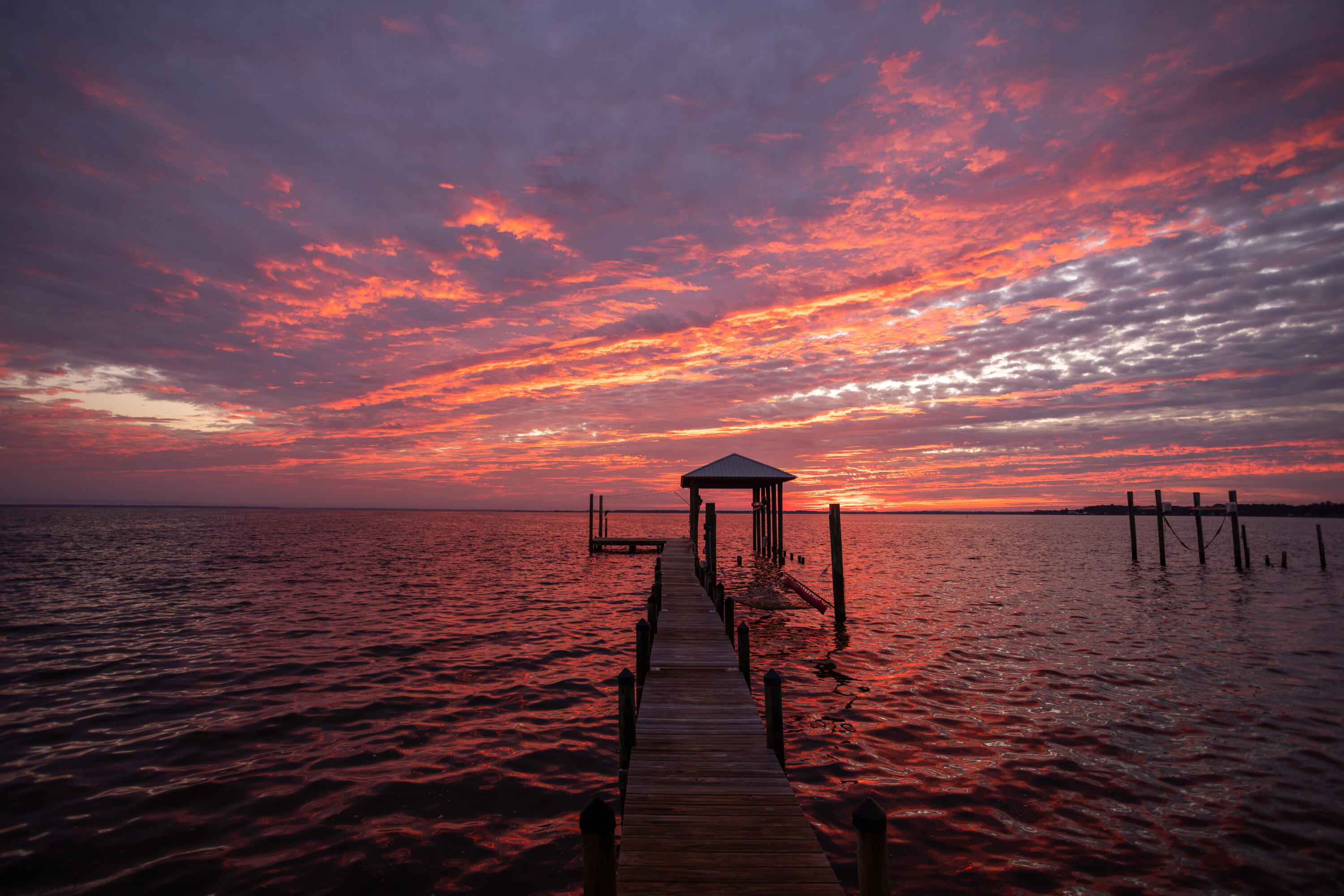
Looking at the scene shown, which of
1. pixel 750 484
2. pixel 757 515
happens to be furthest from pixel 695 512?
pixel 757 515

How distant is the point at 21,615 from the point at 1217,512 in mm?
229207

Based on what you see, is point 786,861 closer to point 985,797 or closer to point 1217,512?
point 985,797

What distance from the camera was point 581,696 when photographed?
11852mm

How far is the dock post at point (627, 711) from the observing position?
24.8 feet

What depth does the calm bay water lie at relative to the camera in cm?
645

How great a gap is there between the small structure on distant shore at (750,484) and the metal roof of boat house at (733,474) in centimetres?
2

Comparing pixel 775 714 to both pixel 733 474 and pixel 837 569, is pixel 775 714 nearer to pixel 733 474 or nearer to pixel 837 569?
pixel 837 569

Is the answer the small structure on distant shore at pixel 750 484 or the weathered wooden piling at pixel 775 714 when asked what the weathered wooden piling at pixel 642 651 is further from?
the small structure on distant shore at pixel 750 484

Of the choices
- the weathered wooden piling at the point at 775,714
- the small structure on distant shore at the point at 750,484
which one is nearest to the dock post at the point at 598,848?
the weathered wooden piling at the point at 775,714

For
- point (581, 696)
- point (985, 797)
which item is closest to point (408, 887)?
point (581, 696)

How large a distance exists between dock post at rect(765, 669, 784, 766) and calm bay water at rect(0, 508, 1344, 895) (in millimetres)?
1020

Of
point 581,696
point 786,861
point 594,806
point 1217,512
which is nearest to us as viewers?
point 594,806

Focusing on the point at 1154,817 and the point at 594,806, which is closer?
the point at 594,806

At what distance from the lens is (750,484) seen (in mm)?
31609
